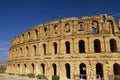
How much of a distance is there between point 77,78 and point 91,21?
8.30 m

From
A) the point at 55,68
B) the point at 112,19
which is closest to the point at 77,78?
the point at 55,68

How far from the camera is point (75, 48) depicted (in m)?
25.4

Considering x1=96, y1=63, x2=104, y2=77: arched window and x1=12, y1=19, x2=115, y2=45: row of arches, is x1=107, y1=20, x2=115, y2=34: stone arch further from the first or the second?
x1=96, y1=63, x2=104, y2=77: arched window

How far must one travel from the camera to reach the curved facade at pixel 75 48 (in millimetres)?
24000

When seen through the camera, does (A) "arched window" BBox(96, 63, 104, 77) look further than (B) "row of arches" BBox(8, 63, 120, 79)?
Yes

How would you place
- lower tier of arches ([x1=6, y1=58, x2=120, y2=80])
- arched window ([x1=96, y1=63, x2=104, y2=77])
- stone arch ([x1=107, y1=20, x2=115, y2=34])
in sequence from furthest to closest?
arched window ([x1=96, y1=63, x2=104, y2=77]) < stone arch ([x1=107, y1=20, x2=115, y2=34]) < lower tier of arches ([x1=6, y1=58, x2=120, y2=80])

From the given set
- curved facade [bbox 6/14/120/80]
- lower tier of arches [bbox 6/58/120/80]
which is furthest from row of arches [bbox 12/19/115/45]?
lower tier of arches [bbox 6/58/120/80]

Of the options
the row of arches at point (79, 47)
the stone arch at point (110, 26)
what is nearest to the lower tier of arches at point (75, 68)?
the row of arches at point (79, 47)

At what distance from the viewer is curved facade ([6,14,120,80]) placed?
2400 centimetres

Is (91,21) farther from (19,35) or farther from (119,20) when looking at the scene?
(19,35)

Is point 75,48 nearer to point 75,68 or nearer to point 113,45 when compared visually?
point 75,68

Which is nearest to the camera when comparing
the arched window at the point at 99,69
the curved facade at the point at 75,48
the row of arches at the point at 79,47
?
the curved facade at the point at 75,48

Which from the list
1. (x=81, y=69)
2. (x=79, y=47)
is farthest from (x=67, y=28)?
(x=81, y=69)

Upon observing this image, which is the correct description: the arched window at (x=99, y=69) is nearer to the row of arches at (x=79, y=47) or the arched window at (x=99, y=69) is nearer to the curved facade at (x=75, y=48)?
the curved facade at (x=75, y=48)
